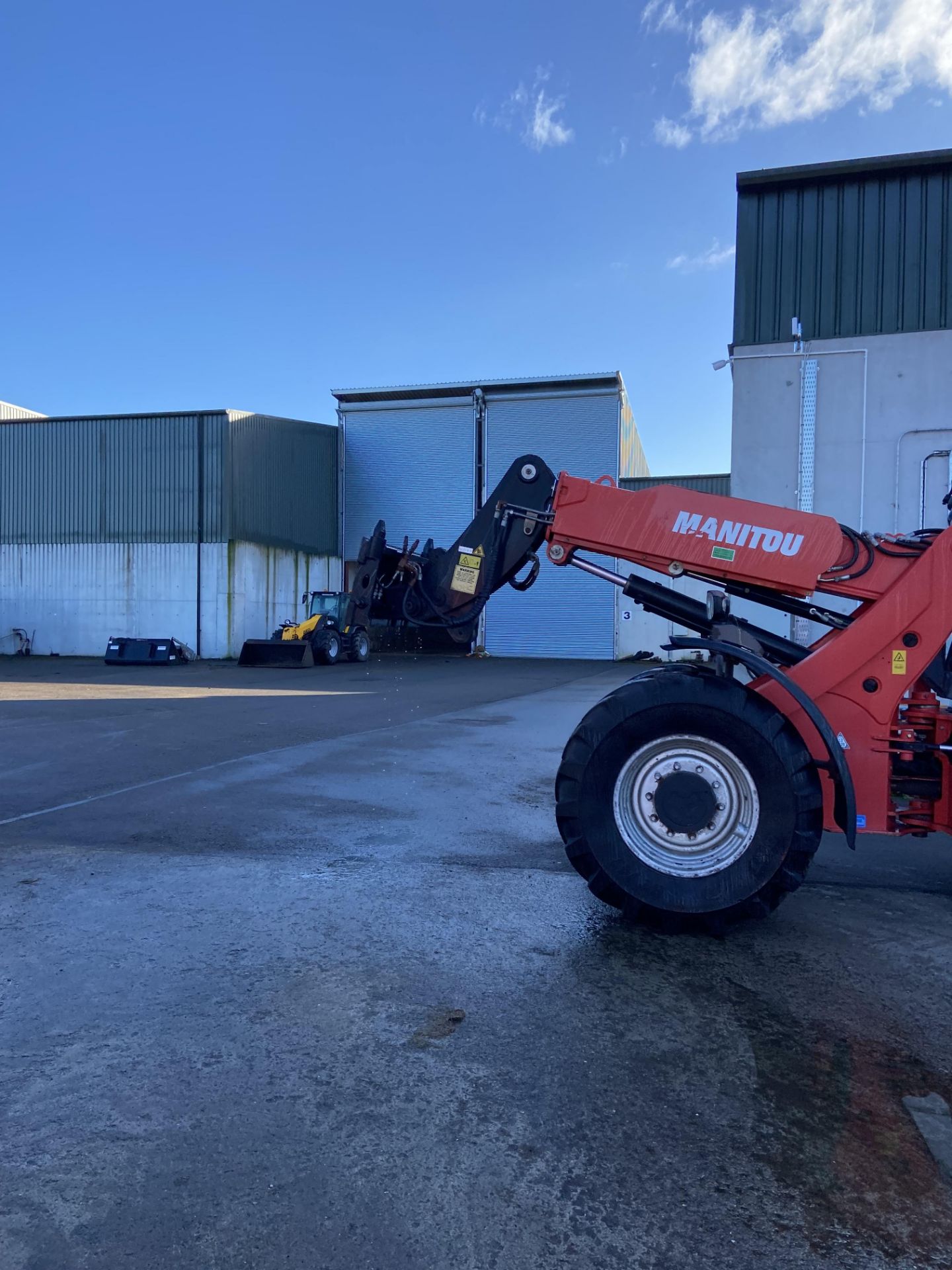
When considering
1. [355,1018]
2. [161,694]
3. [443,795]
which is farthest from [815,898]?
[161,694]

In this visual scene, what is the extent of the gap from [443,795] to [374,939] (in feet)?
11.1

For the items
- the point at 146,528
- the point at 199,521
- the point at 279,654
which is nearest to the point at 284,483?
the point at 199,521

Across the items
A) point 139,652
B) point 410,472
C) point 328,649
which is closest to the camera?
point 328,649

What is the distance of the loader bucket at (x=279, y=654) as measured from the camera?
25625 mm

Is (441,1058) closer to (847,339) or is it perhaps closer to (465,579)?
(465,579)

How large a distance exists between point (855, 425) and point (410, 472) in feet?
82.7

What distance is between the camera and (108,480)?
3059 cm

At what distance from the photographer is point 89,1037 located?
122 inches

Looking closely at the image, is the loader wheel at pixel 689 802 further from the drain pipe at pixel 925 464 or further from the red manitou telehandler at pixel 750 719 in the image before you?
the drain pipe at pixel 925 464

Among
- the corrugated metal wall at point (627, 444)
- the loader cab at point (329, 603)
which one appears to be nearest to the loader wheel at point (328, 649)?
the loader cab at point (329, 603)

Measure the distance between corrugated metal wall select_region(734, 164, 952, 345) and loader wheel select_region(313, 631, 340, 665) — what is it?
1697cm

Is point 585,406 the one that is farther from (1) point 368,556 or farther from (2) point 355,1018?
(2) point 355,1018

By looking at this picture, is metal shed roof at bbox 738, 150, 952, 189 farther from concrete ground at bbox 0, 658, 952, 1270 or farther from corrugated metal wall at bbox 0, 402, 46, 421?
corrugated metal wall at bbox 0, 402, 46, 421

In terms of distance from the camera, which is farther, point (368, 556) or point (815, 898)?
point (368, 556)
